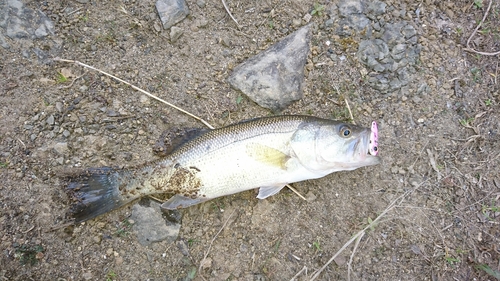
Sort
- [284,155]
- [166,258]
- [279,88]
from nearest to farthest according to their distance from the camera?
[284,155], [166,258], [279,88]

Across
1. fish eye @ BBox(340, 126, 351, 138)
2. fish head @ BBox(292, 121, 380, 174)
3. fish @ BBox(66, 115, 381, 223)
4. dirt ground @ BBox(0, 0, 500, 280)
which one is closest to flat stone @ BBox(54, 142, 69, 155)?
dirt ground @ BBox(0, 0, 500, 280)

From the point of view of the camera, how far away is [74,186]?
4043 mm

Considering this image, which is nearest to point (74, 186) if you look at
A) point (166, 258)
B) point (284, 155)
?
point (166, 258)

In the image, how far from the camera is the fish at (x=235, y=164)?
12.8 ft

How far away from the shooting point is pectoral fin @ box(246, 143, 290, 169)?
12.7 feet

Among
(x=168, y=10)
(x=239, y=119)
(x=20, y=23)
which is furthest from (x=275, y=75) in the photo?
(x=20, y=23)

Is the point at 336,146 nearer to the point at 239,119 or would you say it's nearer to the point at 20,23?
the point at 239,119

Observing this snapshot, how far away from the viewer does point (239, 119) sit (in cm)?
457

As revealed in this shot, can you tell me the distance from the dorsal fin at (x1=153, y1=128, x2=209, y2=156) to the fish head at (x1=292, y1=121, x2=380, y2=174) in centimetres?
119

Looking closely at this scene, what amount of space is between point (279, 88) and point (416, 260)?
266 cm

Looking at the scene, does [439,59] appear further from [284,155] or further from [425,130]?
[284,155]

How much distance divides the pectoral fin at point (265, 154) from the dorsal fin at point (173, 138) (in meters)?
0.66

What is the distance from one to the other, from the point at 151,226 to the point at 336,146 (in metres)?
2.33

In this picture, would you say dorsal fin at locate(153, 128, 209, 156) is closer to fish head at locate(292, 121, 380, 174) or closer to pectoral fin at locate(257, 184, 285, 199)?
pectoral fin at locate(257, 184, 285, 199)
